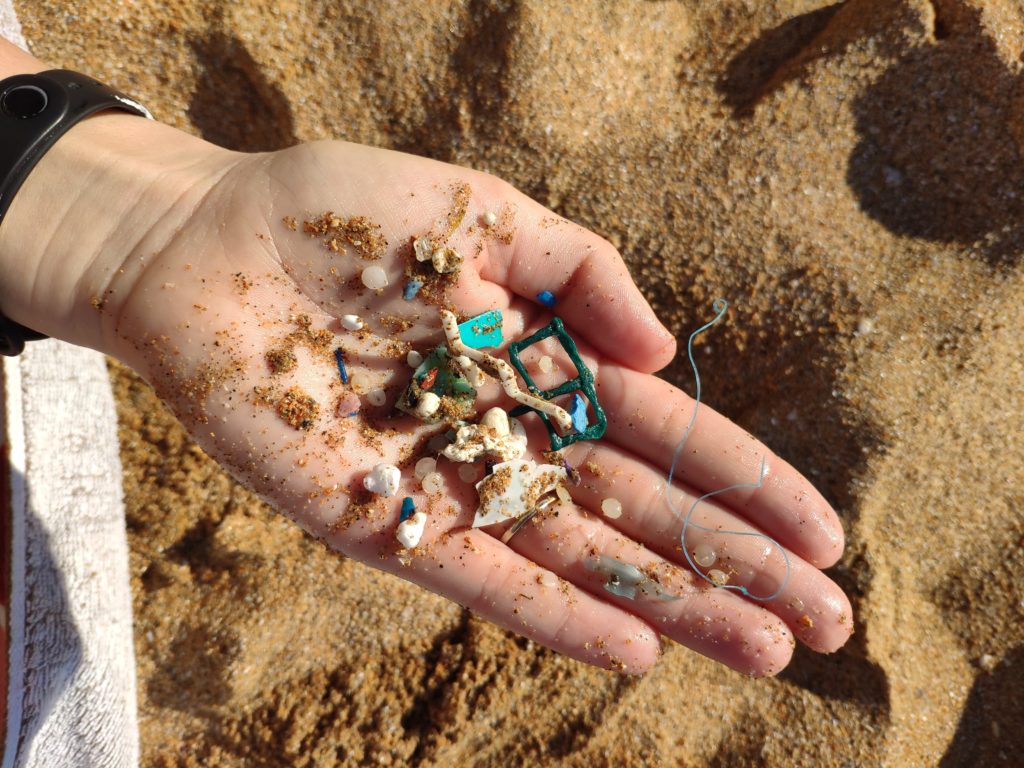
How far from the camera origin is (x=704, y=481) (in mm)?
2373

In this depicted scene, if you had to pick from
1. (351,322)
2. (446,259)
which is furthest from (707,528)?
(351,322)

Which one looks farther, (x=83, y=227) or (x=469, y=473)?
(x=469, y=473)

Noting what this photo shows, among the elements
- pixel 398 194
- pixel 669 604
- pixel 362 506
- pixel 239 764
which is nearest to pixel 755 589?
pixel 669 604

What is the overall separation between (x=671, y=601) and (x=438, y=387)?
93 cm

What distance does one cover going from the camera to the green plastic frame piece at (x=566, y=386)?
230cm

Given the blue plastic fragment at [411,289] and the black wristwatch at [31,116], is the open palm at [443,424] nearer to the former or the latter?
the blue plastic fragment at [411,289]

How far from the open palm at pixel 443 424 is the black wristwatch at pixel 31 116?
37cm

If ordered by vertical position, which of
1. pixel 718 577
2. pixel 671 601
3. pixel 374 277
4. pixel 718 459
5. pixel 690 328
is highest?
pixel 690 328

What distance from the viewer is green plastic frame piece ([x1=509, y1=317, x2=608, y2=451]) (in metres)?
2.30

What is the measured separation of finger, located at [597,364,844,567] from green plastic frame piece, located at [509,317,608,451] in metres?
0.09

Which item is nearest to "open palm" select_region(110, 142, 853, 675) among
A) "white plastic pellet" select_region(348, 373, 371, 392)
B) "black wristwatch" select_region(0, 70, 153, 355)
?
"white plastic pellet" select_region(348, 373, 371, 392)

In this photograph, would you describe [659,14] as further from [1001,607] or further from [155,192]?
[1001,607]

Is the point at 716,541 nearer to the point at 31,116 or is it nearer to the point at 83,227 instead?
the point at 83,227

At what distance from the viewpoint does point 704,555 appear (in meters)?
2.31
